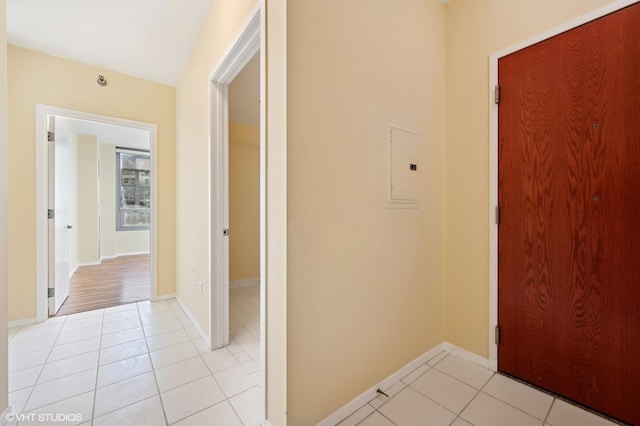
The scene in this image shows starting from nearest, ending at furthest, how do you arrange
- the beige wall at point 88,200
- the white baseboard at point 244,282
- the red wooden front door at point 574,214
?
1. the red wooden front door at point 574,214
2. the white baseboard at point 244,282
3. the beige wall at point 88,200

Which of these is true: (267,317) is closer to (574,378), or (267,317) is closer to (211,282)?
(211,282)

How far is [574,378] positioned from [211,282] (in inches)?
98.8

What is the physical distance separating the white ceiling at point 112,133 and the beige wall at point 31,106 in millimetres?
1062

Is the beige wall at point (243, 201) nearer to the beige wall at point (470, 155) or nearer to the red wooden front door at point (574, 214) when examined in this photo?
the beige wall at point (470, 155)

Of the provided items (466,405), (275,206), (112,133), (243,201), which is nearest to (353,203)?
(275,206)

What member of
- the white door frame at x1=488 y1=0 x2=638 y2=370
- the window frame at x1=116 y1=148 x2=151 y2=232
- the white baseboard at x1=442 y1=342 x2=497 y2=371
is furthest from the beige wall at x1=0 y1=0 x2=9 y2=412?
the window frame at x1=116 y1=148 x2=151 y2=232

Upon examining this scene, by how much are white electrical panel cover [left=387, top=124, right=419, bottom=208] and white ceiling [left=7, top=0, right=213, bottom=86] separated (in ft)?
6.34

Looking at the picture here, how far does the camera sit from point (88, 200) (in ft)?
17.1

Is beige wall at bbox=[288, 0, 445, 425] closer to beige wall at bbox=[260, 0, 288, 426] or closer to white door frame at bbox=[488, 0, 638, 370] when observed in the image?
beige wall at bbox=[260, 0, 288, 426]

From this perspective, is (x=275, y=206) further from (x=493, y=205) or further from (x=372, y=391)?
(x=493, y=205)

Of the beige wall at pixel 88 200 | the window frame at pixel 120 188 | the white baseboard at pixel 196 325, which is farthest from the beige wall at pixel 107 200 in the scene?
the white baseboard at pixel 196 325

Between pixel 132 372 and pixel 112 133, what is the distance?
4973 mm

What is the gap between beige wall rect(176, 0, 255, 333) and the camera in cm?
197

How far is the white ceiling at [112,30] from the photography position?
2.08m
